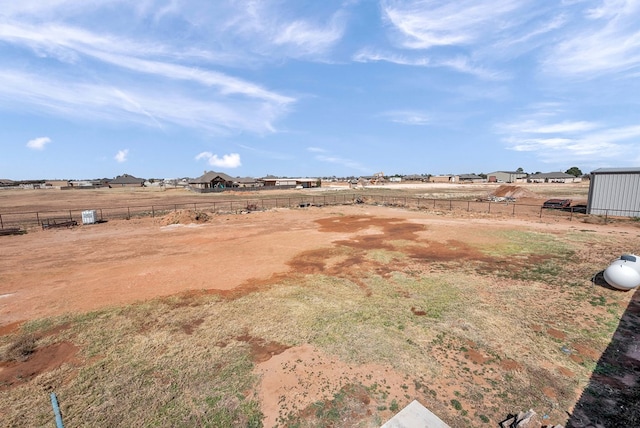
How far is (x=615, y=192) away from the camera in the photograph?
80.3ft

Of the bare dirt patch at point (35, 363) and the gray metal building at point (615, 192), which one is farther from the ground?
the gray metal building at point (615, 192)

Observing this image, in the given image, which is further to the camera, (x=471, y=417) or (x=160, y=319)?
(x=160, y=319)

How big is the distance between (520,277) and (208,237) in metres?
19.2

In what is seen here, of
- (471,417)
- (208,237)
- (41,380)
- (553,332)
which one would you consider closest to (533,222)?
(553,332)

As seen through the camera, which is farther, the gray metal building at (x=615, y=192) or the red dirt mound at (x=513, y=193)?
the red dirt mound at (x=513, y=193)

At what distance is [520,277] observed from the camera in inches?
456

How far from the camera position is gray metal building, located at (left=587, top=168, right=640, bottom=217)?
23500mm

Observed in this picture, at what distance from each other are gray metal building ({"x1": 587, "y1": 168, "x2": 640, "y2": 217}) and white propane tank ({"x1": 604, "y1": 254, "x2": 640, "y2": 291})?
66.1 ft

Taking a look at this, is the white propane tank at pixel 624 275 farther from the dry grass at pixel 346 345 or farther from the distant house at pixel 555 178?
the distant house at pixel 555 178

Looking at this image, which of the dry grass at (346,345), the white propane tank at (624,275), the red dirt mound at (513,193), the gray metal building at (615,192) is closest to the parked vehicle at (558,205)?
the gray metal building at (615,192)

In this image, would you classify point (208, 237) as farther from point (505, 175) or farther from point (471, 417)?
point (505, 175)

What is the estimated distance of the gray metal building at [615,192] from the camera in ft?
77.1

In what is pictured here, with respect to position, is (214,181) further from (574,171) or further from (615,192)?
(574,171)

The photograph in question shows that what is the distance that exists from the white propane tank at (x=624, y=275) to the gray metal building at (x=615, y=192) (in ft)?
66.1
